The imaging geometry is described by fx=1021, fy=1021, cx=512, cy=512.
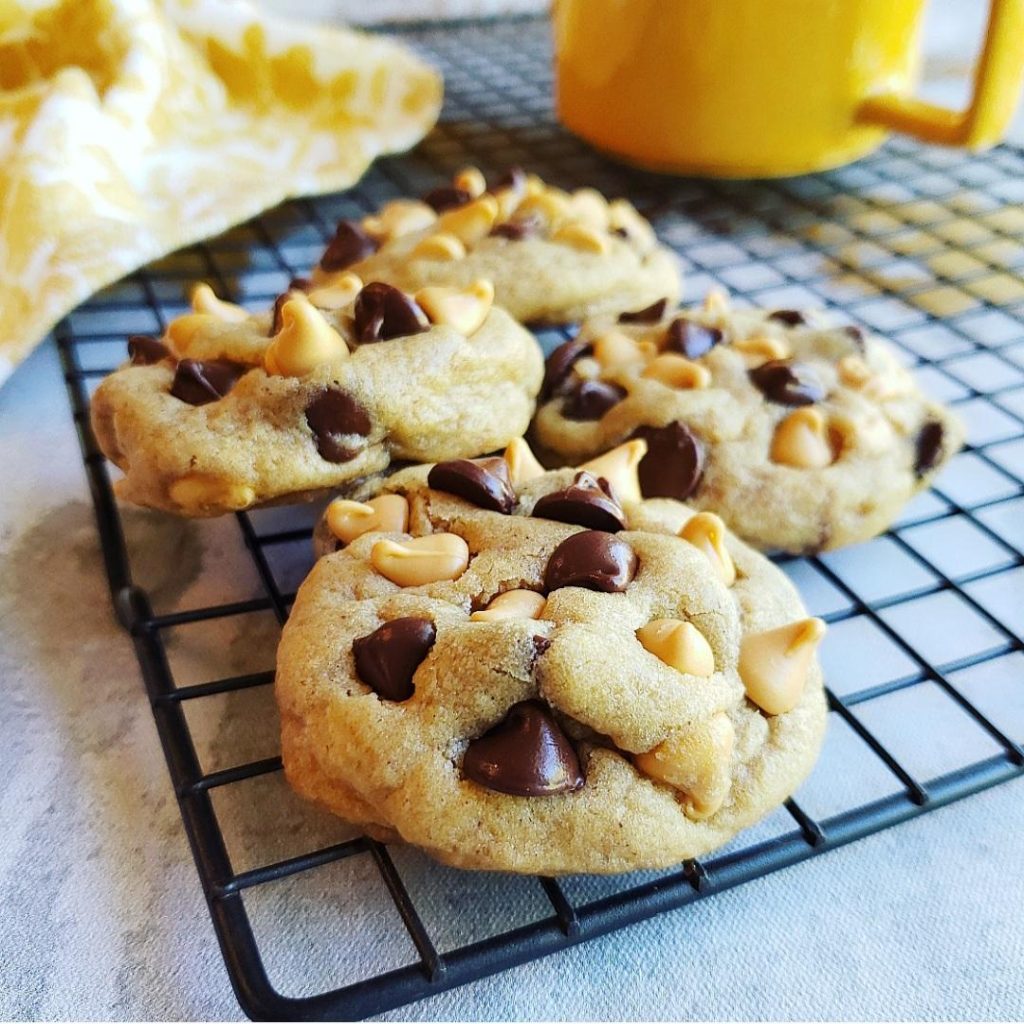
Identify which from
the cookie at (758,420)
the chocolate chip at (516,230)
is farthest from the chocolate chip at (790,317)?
the chocolate chip at (516,230)

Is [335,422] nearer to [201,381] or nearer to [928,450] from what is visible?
[201,381]

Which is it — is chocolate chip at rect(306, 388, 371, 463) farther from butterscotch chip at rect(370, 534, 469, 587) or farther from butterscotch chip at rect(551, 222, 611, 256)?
butterscotch chip at rect(551, 222, 611, 256)

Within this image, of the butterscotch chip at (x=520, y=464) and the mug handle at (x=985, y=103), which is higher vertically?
the mug handle at (x=985, y=103)

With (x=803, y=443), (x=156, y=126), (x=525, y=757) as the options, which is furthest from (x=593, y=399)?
(x=156, y=126)

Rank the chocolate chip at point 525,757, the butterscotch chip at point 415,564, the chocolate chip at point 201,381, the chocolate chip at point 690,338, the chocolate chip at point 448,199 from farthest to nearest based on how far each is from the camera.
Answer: the chocolate chip at point 448,199 → the chocolate chip at point 690,338 → the chocolate chip at point 201,381 → the butterscotch chip at point 415,564 → the chocolate chip at point 525,757

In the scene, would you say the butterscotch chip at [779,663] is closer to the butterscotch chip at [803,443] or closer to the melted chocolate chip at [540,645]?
the melted chocolate chip at [540,645]

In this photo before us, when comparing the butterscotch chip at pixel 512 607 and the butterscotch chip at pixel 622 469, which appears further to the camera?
the butterscotch chip at pixel 622 469

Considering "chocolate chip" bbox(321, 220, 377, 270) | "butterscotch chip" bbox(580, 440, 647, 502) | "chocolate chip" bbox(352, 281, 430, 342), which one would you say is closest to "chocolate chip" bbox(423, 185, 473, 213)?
"chocolate chip" bbox(321, 220, 377, 270)
